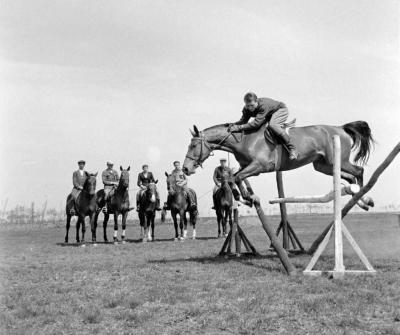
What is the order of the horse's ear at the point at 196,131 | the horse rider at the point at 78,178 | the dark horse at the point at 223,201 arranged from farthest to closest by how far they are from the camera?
the dark horse at the point at 223,201
the horse rider at the point at 78,178
the horse's ear at the point at 196,131

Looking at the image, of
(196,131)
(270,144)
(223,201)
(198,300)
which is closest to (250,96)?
(270,144)

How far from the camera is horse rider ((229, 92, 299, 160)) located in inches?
403

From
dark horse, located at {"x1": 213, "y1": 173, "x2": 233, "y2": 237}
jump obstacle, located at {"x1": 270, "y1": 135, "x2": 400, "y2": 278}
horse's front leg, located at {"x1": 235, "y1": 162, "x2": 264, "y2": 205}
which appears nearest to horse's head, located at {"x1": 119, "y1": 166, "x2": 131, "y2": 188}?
dark horse, located at {"x1": 213, "y1": 173, "x2": 233, "y2": 237}

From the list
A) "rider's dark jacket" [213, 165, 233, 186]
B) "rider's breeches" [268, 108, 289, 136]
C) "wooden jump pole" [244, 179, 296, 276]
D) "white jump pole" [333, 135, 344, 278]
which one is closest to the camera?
"white jump pole" [333, 135, 344, 278]

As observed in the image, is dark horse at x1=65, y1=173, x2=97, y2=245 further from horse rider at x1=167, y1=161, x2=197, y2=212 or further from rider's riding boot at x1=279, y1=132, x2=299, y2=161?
rider's riding boot at x1=279, y1=132, x2=299, y2=161

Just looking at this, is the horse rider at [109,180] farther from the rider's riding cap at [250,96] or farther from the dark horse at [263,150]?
the rider's riding cap at [250,96]

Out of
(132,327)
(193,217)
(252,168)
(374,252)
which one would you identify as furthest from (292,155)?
(193,217)

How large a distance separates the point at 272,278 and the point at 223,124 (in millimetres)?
3784

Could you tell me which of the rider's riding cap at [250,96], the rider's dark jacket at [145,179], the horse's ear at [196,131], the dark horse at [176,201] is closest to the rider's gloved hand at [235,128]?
the rider's riding cap at [250,96]

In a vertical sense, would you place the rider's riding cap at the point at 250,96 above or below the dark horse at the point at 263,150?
above

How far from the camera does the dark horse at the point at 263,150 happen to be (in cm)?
1023

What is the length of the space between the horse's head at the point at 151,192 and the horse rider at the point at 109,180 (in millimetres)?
1447

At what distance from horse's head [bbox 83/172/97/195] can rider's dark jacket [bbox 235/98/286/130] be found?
9310mm

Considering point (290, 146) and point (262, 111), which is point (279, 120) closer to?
point (262, 111)
